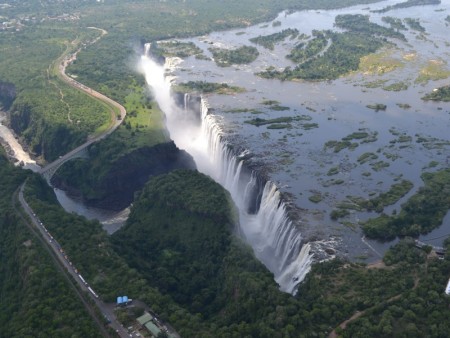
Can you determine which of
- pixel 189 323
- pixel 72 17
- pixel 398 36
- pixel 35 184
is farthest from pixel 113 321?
pixel 72 17

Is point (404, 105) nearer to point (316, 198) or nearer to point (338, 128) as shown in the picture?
point (338, 128)

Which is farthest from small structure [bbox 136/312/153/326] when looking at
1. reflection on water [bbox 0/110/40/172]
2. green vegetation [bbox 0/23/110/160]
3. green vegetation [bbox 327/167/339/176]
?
reflection on water [bbox 0/110/40/172]

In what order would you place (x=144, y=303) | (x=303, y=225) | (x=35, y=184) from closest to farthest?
1. (x=144, y=303)
2. (x=303, y=225)
3. (x=35, y=184)

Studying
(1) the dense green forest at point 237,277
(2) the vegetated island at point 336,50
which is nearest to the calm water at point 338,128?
(2) the vegetated island at point 336,50

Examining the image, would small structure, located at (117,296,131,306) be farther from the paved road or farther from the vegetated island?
the vegetated island

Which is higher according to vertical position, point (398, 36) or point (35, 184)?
point (398, 36)

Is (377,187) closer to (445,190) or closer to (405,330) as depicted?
(445,190)
